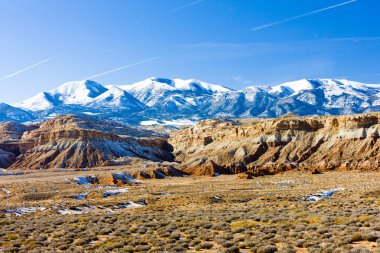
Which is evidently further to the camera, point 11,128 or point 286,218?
point 11,128

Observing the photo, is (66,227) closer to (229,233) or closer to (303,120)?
(229,233)

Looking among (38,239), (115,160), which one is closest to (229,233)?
(38,239)

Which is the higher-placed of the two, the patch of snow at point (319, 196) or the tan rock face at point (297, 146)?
the tan rock face at point (297, 146)

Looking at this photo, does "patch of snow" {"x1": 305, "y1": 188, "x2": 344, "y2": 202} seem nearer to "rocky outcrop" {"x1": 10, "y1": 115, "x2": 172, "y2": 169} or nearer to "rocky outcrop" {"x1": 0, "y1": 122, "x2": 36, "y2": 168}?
"rocky outcrop" {"x1": 10, "y1": 115, "x2": 172, "y2": 169}

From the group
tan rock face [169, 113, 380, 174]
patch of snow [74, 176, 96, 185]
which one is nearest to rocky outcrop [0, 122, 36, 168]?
patch of snow [74, 176, 96, 185]

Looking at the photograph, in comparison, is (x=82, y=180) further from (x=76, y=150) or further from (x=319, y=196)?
(x=319, y=196)

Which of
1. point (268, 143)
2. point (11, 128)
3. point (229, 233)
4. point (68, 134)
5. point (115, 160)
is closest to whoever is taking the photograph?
point (229, 233)

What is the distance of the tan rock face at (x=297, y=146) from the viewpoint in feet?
311

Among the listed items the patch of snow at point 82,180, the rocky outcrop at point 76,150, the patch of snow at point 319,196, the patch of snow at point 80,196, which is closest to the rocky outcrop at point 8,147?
the rocky outcrop at point 76,150

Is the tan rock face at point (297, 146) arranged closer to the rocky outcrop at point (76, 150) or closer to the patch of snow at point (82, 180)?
the rocky outcrop at point (76, 150)

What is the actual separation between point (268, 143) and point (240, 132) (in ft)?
48.9

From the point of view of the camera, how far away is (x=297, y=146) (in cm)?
10762

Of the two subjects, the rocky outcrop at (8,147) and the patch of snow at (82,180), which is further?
the rocky outcrop at (8,147)

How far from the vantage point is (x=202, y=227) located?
22.9 m
